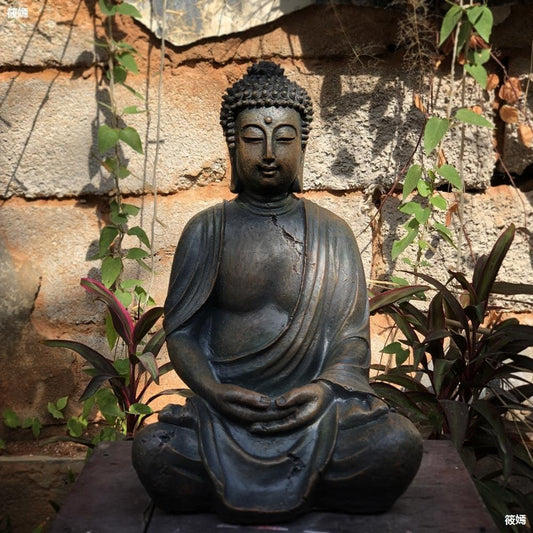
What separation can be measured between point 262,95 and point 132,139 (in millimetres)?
1035

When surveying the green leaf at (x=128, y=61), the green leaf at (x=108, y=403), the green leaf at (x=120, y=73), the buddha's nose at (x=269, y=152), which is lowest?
the green leaf at (x=108, y=403)

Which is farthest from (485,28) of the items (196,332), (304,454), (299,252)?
(304,454)

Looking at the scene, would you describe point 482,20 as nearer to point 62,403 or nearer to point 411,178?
point 411,178

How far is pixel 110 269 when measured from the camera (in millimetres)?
3656

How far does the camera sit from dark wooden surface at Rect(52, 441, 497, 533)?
2.41 meters

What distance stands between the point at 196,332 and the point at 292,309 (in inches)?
12.2

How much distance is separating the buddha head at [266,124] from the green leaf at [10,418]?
1695 mm

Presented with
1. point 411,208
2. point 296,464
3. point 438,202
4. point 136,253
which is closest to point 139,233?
point 136,253

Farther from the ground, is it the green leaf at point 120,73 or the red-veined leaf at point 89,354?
the green leaf at point 120,73

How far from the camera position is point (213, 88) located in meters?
3.82

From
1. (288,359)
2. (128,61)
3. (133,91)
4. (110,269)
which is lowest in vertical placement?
(288,359)

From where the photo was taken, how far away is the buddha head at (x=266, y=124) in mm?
2688

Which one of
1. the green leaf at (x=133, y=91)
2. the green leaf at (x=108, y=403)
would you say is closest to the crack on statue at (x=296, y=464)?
the green leaf at (x=108, y=403)

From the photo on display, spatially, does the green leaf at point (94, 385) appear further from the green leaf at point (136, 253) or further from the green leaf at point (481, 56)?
the green leaf at point (481, 56)
